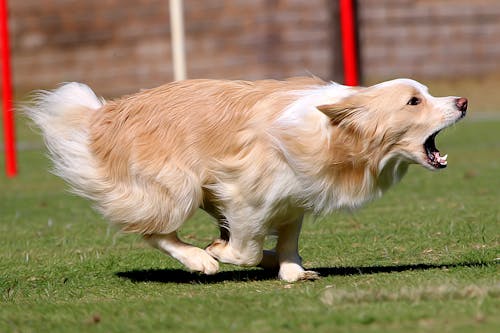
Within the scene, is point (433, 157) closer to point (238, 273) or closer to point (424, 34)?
point (238, 273)

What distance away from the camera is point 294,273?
6.61 metres

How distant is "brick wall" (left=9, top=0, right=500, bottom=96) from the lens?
2620 cm


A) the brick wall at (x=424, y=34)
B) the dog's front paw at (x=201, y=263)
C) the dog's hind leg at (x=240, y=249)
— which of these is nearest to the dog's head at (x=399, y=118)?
the dog's hind leg at (x=240, y=249)

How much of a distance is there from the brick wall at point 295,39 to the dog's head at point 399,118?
63.9ft

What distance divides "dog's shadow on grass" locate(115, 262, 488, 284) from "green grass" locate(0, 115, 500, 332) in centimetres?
1

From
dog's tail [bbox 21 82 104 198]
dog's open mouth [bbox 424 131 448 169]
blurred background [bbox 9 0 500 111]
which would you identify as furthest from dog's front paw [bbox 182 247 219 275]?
blurred background [bbox 9 0 500 111]

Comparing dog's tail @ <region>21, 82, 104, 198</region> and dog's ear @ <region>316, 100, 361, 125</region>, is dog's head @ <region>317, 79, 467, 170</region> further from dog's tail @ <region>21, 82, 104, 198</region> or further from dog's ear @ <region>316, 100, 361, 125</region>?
dog's tail @ <region>21, 82, 104, 198</region>

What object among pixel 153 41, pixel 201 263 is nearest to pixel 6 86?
pixel 201 263

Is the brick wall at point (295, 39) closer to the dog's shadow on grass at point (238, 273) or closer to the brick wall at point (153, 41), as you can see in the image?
the brick wall at point (153, 41)

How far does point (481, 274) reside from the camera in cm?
624

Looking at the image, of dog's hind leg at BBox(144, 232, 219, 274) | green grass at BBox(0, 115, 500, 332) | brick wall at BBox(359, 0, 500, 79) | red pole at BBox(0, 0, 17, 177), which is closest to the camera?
green grass at BBox(0, 115, 500, 332)

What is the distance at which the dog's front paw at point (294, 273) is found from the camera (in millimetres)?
6543

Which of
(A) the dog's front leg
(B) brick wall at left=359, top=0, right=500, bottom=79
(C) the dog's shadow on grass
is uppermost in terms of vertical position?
(A) the dog's front leg

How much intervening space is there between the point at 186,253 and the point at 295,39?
20.0m
